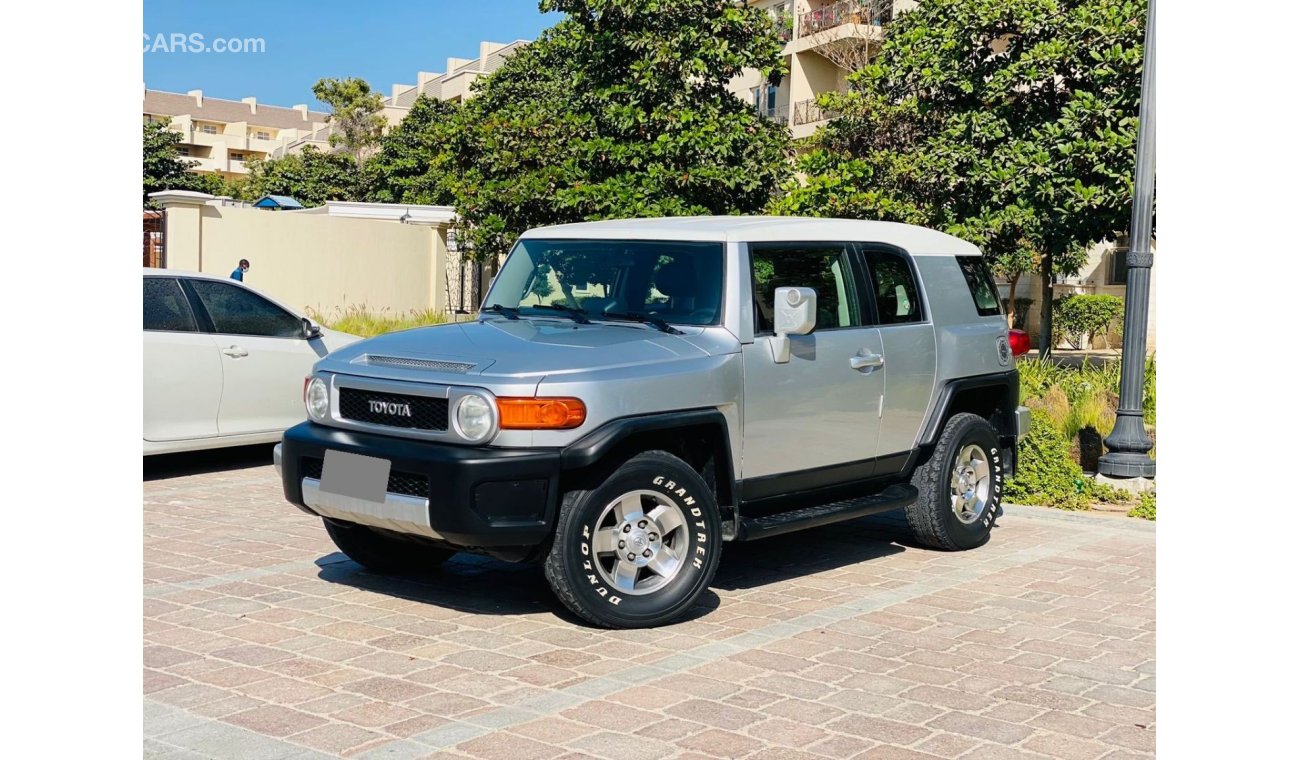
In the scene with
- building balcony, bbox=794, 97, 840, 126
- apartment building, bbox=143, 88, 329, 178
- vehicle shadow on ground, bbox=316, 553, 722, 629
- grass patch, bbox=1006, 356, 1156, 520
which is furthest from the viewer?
apartment building, bbox=143, 88, 329, 178

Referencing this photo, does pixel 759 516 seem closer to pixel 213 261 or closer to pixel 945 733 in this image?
pixel 945 733

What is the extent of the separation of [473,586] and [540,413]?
5.31 ft

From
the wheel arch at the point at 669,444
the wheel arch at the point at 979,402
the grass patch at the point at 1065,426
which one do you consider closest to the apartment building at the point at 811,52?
the grass patch at the point at 1065,426

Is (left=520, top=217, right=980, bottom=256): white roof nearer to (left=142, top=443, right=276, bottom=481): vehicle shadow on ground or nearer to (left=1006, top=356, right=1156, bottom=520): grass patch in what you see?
(left=1006, top=356, right=1156, bottom=520): grass patch

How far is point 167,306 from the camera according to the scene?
10172 mm

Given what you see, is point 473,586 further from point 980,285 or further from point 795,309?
point 980,285

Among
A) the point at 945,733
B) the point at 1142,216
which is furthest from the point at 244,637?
the point at 1142,216

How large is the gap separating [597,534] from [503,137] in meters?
14.3

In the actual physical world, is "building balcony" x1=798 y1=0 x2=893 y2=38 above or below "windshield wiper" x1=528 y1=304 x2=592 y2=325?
above

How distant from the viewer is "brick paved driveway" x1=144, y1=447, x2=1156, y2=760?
4.72 metres

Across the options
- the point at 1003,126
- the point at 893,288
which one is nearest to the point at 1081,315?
the point at 1003,126

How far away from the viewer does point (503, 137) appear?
19.6m

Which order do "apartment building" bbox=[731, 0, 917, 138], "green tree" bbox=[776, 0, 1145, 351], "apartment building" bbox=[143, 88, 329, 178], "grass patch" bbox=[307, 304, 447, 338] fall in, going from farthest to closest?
1. "apartment building" bbox=[143, 88, 329, 178]
2. "apartment building" bbox=[731, 0, 917, 138]
3. "grass patch" bbox=[307, 304, 447, 338]
4. "green tree" bbox=[776, 0, 1145, 351]

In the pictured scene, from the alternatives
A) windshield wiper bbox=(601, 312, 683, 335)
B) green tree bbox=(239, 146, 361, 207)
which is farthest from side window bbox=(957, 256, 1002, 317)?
green tree bbox=(239, 146, 361, 207)
